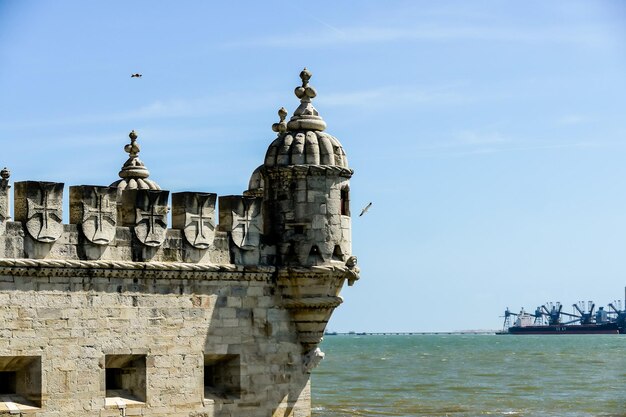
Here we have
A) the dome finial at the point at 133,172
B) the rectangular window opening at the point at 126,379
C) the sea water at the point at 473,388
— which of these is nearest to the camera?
the rectangular window opening at the point at 126,379

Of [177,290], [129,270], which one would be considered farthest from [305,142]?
[129,270]

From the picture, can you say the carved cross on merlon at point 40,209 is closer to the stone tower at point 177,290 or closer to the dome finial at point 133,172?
the stone tower at point 177,290

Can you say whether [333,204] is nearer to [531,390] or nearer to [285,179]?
[285,179]

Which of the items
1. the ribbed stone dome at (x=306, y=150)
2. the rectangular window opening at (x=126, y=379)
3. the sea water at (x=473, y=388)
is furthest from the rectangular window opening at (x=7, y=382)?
the sea water at (x=473, y=388)

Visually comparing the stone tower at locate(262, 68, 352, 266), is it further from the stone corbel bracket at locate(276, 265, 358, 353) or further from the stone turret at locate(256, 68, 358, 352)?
the stone corbel bracket at locate(276, 265, 358, 353)

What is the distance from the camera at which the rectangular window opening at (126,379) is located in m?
22.2

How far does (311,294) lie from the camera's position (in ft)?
79.9

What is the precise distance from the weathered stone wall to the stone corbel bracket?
187 mm

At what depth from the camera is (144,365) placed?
73.5 feet

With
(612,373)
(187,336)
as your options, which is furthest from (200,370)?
(612,373)

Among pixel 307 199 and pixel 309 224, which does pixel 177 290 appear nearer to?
pixel 309 224

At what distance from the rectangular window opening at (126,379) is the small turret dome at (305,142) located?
14.8ft

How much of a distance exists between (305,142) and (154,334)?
14.9 feet

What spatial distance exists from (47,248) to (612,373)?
60525mm
